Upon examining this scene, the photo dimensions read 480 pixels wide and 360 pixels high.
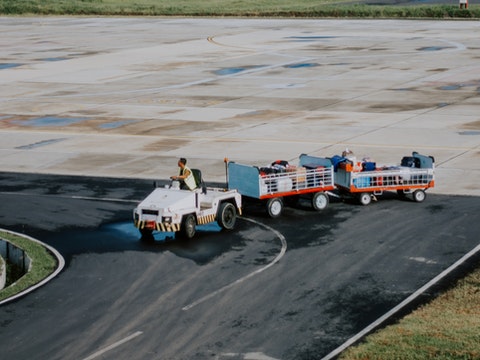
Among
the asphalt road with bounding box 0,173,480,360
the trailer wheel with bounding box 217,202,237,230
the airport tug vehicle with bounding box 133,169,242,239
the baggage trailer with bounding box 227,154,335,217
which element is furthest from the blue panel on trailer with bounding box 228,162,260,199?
the trailer wheel with bounding box 217,202,237,230

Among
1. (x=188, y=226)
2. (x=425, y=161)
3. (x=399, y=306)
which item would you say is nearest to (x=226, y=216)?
(x=188, y=226)

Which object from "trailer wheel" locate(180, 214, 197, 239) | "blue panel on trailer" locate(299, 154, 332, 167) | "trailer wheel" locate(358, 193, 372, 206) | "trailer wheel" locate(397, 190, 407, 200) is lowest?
"trailer wheel" locate(397, 190, 407, 200)

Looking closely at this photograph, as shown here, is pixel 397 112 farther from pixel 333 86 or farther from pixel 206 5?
pixel 206 5

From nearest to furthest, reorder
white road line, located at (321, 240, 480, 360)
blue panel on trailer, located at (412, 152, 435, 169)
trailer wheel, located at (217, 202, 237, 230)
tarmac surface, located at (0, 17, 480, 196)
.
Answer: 1. white road line, located at (321, 240, 480, 360)
2. trailer wheel, located at (217, 202, 237, 230)
3. blue panel on trailer, located at (412, 152, 435, 169)
4. tarmac surface, located at (0, 17, 480, 196)

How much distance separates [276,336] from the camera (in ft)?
78.1

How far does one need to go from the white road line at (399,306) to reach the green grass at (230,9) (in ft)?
311

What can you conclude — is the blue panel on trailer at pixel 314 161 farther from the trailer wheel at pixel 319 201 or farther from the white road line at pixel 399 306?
the white road line at pixel 399 306

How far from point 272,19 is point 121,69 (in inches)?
2006

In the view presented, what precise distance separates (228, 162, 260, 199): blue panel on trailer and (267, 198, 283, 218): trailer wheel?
0.54 meters

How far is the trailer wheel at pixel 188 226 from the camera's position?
3247cm

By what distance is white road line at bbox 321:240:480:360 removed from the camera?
75.0 feet

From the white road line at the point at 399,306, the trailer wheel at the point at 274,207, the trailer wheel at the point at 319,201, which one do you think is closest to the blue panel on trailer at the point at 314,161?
the trailer wheel at the point at 319,201

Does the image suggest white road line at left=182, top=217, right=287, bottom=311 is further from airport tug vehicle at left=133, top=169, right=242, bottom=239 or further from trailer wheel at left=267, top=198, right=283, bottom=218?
airport tug vehicle at left=133, top=169, right=242, bottom=239

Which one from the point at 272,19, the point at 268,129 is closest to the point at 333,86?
the point at 268,129
